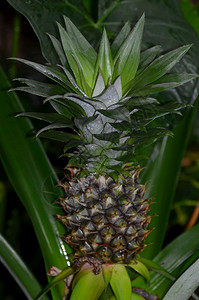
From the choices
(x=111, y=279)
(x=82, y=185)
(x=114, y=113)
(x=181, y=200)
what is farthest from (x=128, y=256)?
(x=181, y=200)

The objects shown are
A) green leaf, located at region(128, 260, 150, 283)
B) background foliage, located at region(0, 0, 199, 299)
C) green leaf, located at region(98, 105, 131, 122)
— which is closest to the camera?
green leaf, located at region(98, 105, 131, 122)

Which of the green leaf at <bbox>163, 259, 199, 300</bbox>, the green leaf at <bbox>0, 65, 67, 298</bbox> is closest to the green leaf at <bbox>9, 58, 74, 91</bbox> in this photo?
the green leaf at <bbox>0, 65, 67, 298</bbox>

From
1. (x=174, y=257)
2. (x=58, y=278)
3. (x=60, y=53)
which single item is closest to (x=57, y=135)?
(x=60, y=53)

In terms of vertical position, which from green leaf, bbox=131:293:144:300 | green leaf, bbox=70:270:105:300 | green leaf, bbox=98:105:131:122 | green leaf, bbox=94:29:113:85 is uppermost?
green leaf, bbox=94:29:113:85

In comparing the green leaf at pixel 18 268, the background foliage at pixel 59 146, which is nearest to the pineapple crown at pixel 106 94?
the background foliage at pixel 59 146

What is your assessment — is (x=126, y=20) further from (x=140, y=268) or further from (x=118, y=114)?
(x=140, y=268)

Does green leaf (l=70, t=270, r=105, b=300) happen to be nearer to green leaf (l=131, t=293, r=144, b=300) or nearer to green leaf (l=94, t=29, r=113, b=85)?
green leaf (l=131, t=293, r=144, b=300)
